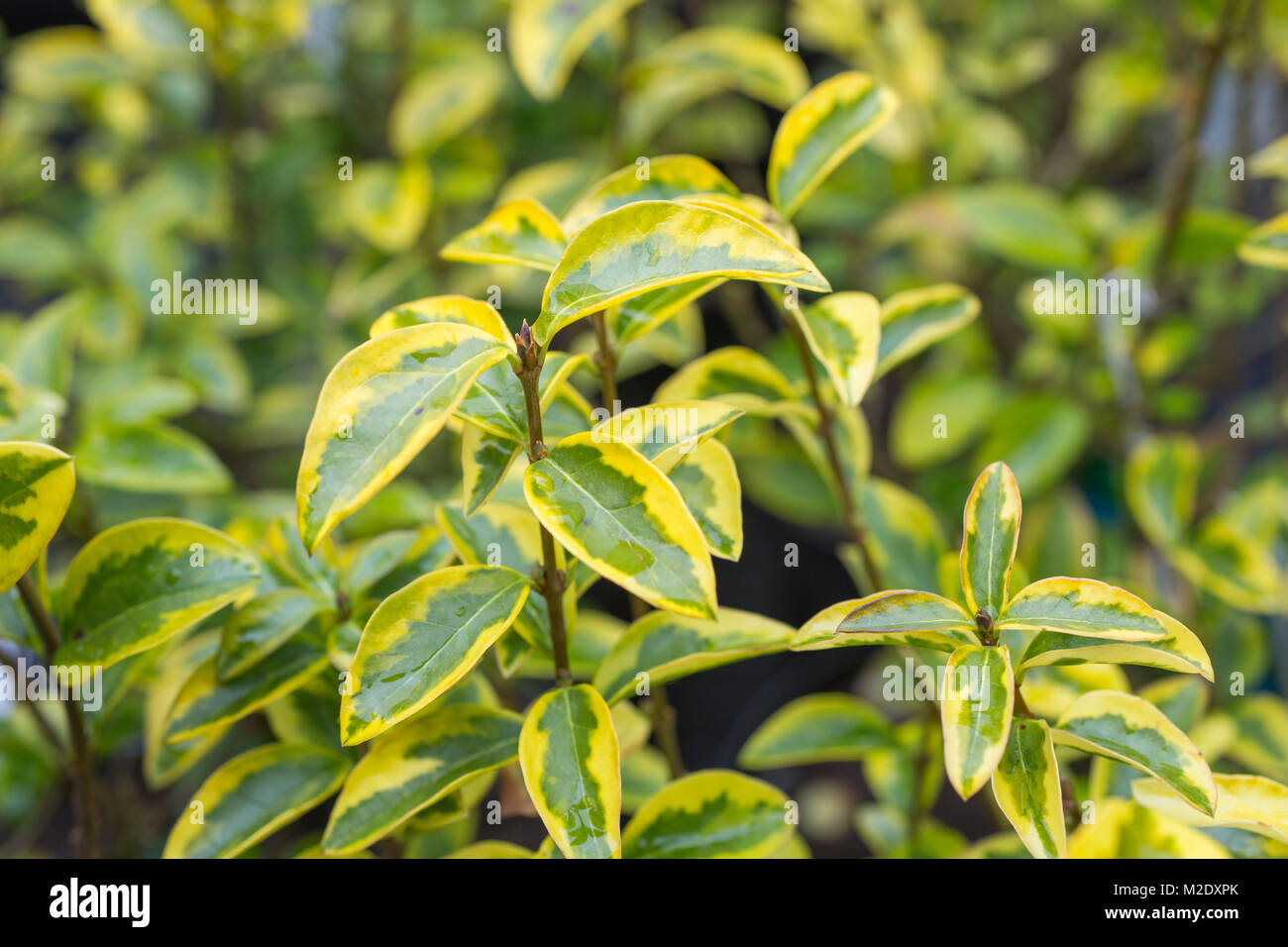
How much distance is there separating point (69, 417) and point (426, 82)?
60 cm

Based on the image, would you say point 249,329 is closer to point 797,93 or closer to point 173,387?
point 173,387

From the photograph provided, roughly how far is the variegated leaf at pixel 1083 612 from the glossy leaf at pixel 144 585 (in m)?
0.47

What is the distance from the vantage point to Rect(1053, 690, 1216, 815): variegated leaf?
51cm

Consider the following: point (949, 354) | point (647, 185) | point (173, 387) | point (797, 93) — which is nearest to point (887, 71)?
point (797, 93)

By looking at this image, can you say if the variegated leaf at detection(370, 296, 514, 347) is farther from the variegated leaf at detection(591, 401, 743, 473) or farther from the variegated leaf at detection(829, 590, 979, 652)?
the variegated leaf at detection(829, 590, 979, 652)

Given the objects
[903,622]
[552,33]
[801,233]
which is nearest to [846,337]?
[903,622]

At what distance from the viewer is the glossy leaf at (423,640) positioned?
494 mm

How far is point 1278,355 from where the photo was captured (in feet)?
4.97

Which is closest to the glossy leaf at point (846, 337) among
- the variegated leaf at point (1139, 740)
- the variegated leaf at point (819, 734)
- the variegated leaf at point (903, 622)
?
the variegated leaf at point (903, 622)

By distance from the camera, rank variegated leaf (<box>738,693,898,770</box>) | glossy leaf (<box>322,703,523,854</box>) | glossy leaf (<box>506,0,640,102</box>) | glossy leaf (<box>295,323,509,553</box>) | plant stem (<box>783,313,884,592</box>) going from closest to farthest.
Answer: glossy leaf (<box>295,323,509,553</box>), glossy leaf (<box>322,703,523,854</box>), plant stem (<box>783,313,884,592</box>), variegated leaf (<box>738,693,898,770</box>), glossy leaf (<box>506,0,640,102</box>)

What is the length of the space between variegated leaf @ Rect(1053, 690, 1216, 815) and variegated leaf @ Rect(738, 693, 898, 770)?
Result: 11.2 inches

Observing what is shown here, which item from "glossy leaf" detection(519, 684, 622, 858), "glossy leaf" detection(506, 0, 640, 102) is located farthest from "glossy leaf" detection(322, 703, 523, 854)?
"glossy leaf" detection(506, 0, 640, 102)

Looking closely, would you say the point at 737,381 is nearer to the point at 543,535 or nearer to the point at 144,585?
the point at 543,535

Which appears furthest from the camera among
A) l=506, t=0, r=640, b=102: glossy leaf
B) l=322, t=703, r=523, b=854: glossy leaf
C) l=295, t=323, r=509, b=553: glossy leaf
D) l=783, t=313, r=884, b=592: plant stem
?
l=506, t=0, r=640, b=102: glossy leaf
